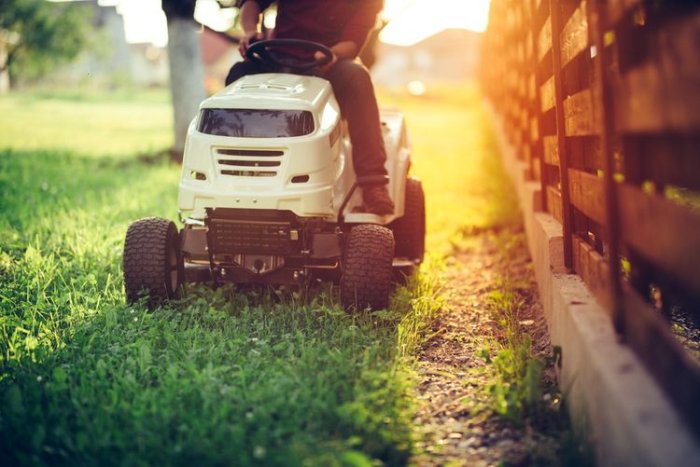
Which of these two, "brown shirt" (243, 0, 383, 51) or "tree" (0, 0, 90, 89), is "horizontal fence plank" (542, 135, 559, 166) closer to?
"brown shirt" (243, 0, 383, 51)

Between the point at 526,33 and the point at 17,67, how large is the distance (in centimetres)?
3186

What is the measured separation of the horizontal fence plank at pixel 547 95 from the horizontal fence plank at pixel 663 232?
157cm

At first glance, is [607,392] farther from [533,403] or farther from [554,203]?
[554,203]

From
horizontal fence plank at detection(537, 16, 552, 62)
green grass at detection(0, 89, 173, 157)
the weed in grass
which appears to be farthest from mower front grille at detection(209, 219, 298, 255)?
green grass at detection(0, 89, 173, 157)

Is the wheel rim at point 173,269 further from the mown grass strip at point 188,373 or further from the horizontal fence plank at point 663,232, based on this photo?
the horizontal fence plank at point 663,232

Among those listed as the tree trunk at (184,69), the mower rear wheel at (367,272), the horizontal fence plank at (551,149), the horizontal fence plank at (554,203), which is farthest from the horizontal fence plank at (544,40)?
the tree trunk at (184,69)

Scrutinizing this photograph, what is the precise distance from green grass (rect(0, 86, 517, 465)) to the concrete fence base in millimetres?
607

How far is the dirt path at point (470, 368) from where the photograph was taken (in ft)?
9.07

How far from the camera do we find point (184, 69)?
385 inches

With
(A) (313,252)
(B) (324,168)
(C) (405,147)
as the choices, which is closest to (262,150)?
(B) (324,168)

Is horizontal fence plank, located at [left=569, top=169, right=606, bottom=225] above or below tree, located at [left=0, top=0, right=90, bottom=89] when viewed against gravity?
below

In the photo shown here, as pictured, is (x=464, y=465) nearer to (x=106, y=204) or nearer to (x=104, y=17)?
(x=106, y=204)

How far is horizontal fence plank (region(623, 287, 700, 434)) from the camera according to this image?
1.99m

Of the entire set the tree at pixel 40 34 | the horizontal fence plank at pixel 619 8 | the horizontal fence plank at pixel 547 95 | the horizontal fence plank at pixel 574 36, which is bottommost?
the horizontal fence plank at pixel 547 95
